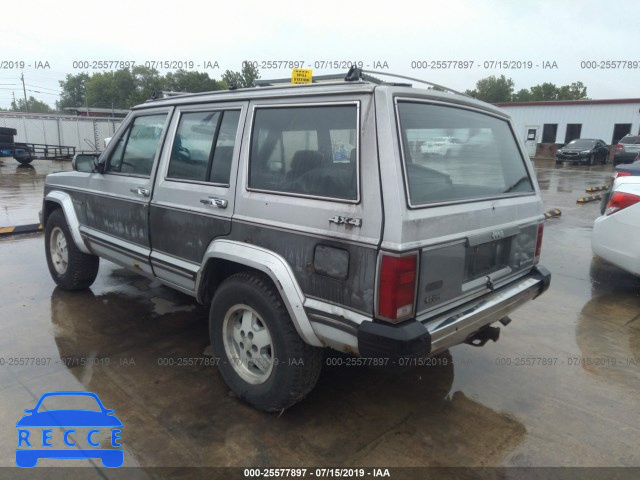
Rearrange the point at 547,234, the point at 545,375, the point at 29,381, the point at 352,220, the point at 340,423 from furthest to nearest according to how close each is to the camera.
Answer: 1. the point at 547,234
2. the point at 545,375
3. the point at 29,381
4. the point at 340,423
5. the point at 352,220

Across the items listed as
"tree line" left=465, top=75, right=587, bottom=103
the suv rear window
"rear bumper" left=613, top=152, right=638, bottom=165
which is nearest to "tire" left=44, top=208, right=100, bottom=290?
the suv rear window

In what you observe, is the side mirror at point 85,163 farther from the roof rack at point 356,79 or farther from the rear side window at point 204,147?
the roof rack at point 356,79

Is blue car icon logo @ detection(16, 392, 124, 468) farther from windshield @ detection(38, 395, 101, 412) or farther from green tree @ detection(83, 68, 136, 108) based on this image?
green tree @ detection(83, 68, 136, 108)

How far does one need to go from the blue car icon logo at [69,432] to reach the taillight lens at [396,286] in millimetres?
1672

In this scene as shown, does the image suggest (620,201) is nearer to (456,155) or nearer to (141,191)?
(456,155)

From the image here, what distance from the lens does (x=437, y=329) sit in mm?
2400

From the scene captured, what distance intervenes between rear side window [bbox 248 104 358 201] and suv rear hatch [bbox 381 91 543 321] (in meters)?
0.26

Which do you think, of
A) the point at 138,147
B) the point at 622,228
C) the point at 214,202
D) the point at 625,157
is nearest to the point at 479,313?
the point at 214,202

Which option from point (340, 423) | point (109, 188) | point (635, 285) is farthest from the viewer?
point (635, 285)

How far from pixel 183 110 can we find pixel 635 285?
5.43m

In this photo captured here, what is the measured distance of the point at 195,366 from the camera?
3510mm

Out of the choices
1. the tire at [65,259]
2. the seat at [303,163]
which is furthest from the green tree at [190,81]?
the seat at [303,163]

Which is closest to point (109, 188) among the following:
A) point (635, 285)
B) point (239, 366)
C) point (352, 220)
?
point (239, 366)

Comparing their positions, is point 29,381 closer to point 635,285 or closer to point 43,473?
point 43,473
